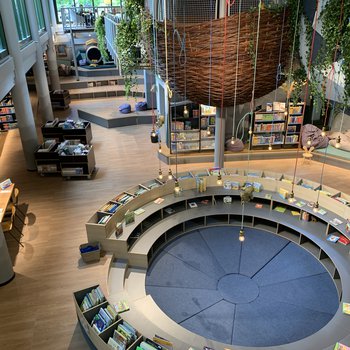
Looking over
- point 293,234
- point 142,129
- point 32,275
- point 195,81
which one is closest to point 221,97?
point 195,81

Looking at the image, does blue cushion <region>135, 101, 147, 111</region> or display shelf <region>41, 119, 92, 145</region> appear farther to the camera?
blue cushion <region>135, 101, 147, 111</region>

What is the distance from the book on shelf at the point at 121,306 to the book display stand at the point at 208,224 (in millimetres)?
78

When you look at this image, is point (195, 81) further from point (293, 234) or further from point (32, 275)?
point (32, 275)

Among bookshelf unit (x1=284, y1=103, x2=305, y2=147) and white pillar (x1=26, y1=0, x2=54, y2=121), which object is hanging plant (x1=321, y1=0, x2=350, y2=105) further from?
white pillar (x1=26, y1=0, x2=54, y2=121)

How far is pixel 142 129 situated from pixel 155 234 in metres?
6.94

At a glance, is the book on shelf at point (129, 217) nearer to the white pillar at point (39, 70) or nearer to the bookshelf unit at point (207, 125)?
the bookshelf unit at point (207, 125)

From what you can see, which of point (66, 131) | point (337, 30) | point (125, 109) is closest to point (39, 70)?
point (66, 131)

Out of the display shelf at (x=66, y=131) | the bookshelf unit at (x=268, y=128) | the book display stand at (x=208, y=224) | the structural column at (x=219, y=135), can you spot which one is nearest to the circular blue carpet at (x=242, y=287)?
the book display stand at (x=208, y=224)

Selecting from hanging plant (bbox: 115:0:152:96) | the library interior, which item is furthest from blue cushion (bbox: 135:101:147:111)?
hanging plant (bbox: 115:0:152:96)

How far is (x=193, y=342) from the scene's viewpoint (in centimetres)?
515

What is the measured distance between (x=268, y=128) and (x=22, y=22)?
851 centimetres

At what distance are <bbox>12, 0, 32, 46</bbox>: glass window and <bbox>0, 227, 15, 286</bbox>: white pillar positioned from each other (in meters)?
7.42

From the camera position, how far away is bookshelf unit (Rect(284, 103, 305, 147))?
10773 mm

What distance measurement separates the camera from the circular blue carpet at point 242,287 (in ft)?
18.9
